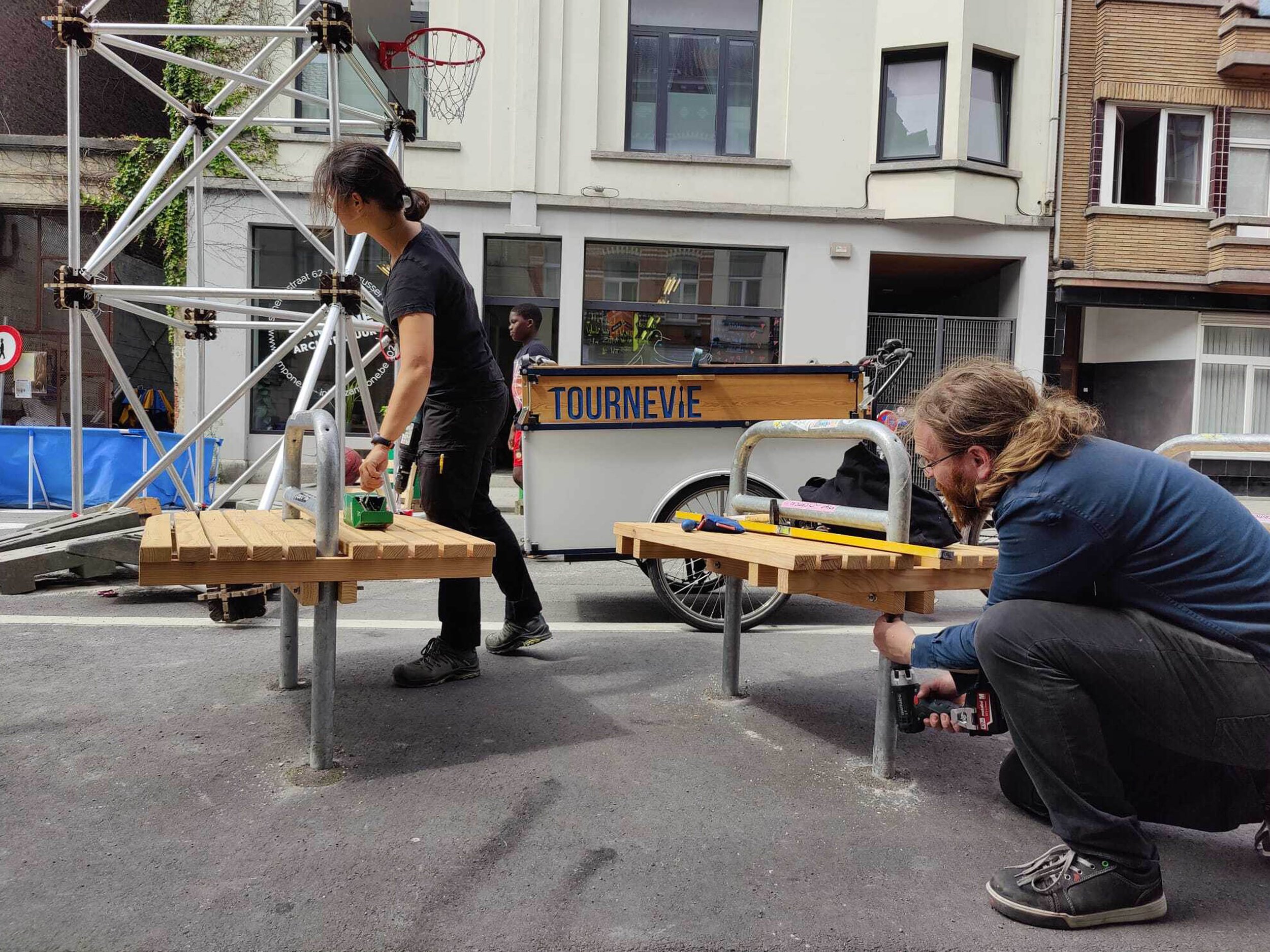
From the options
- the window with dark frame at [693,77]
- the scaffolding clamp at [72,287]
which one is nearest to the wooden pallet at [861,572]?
the scaffolding clamp at [72,287]

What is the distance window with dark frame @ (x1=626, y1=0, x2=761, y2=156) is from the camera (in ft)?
45.8

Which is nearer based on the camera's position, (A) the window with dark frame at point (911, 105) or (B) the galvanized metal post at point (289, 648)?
(B) the galvanized metal post at point (289, 648)

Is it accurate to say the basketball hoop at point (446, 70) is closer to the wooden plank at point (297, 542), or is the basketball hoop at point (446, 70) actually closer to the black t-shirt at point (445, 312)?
the black t-shirt at point (445, 312)

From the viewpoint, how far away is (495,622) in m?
4.96

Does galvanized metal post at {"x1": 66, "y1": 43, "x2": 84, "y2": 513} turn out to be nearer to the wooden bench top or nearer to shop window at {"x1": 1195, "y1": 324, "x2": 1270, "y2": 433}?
the wooden bench top

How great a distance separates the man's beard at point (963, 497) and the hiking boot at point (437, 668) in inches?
84.1

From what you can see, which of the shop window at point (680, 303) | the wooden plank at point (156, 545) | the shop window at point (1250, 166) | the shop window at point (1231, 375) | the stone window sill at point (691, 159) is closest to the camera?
the wooden plank at point (156, 545)

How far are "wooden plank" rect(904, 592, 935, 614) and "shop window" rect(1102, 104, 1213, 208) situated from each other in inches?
552

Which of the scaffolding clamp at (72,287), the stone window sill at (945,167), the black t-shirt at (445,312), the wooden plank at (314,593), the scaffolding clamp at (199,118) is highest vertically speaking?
the stone window sill at (945,167)

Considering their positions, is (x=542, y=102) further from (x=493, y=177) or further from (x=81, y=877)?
(x=81, y=877)

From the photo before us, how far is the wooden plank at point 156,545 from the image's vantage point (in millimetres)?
2418

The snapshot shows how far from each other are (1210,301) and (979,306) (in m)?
3.40

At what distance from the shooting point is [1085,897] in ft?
6.82

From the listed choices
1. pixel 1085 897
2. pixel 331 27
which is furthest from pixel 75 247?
pixel 1085 897
